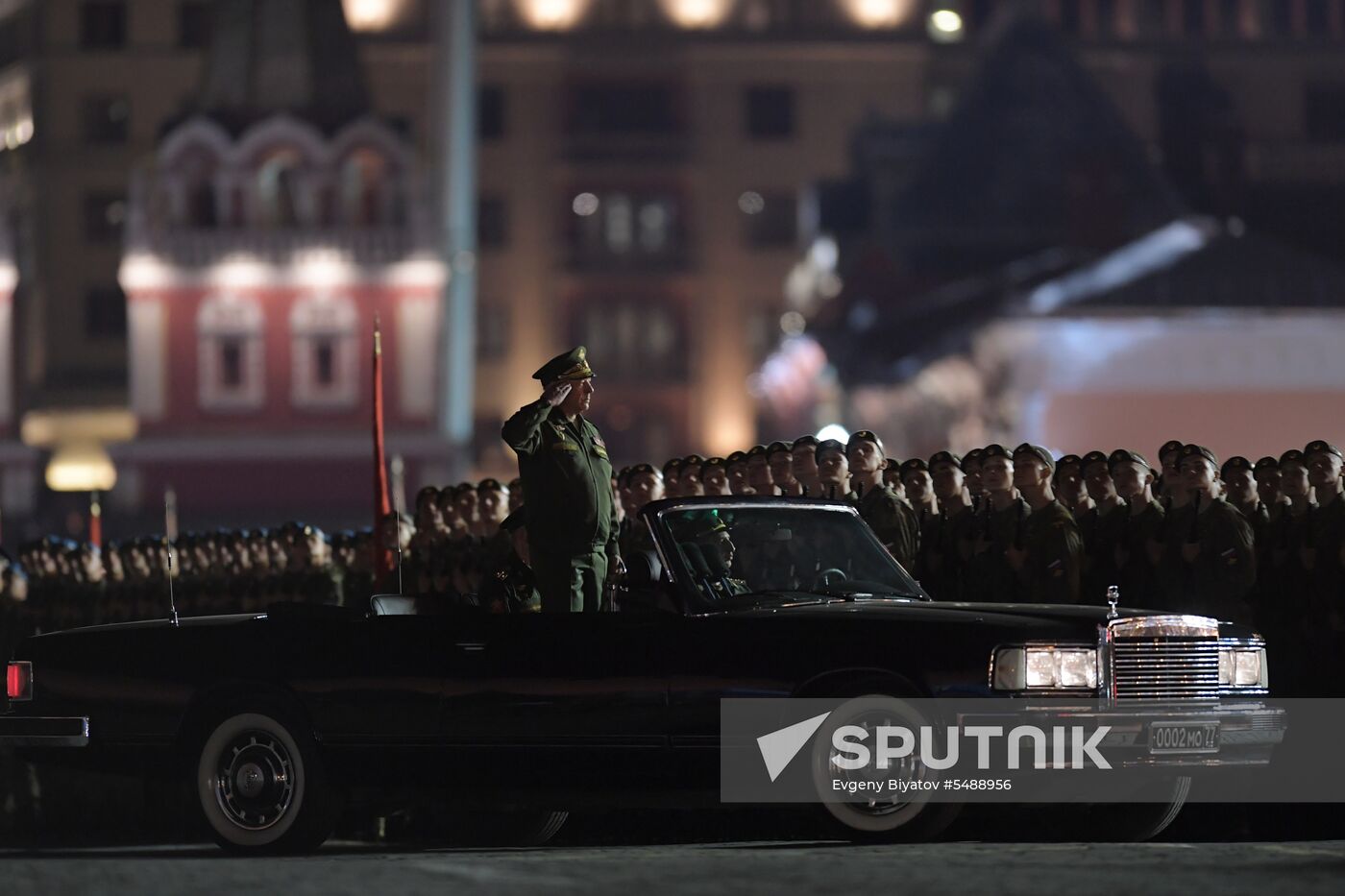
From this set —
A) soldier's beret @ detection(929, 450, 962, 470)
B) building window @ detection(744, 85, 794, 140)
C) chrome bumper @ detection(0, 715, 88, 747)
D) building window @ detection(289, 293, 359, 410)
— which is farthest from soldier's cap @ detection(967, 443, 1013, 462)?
building window @ detection(744, 85, 794, 140)

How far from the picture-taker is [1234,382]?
46250 millimetres

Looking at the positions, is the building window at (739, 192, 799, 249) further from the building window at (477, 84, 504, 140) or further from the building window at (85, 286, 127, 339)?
the building window at (85, 286, 127, 339)

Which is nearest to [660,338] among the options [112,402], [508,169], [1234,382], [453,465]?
[508,169]

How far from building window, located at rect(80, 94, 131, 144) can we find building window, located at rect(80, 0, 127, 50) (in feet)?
5.24

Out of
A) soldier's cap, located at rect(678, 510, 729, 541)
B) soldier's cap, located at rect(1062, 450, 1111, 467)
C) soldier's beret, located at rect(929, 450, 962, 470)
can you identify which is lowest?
soldier's cap, located at rect(678, 510, 729, 541)

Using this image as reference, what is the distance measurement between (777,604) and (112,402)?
73.7 metres

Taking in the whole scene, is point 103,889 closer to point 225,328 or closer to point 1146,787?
point 1146,787

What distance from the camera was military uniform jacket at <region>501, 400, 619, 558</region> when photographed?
475 inches

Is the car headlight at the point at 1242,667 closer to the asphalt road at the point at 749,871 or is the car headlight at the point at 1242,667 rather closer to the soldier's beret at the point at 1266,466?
the asphalt road at the point at 749,871

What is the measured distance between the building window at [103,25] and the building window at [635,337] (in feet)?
54.0

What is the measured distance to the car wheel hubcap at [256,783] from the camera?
11.7m

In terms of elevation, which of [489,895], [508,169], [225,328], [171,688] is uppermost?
[508,169]

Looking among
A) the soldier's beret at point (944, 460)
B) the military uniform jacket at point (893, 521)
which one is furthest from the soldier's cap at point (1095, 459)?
the military uniform jacket at point (893, 521)

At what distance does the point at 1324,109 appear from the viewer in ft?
300
